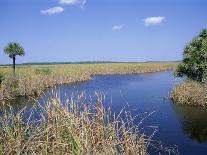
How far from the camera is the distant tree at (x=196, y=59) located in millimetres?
27055

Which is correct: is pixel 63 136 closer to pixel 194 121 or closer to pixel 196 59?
pixel 194 121

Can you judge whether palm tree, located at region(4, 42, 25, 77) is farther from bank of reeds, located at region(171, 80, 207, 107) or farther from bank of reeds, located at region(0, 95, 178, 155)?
bank of reeds, located at region(0, 95, 178, 155)

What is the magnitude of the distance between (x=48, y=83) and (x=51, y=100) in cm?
2832

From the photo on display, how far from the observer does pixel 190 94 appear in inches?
963

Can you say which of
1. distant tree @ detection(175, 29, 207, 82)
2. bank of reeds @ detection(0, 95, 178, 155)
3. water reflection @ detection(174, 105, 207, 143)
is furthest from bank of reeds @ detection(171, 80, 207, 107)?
bank of reeds @ detection(0, 95, 178, 155)

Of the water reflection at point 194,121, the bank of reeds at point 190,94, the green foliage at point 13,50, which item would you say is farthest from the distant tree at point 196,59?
the green foliage at point 13,50

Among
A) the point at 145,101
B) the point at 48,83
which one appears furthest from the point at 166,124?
the point at 48,83

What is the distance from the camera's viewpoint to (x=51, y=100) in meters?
9.07

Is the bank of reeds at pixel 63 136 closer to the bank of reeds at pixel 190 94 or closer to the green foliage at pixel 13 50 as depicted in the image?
the bank of reeds at pixel 190 94

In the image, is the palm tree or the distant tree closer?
the distant tree

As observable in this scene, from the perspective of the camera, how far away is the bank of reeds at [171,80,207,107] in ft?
76.5

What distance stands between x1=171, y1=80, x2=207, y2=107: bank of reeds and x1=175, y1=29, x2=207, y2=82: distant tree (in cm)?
182

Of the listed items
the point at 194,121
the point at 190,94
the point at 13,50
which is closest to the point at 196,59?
the point at 190,94

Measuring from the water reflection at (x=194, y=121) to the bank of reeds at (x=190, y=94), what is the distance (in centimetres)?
58
